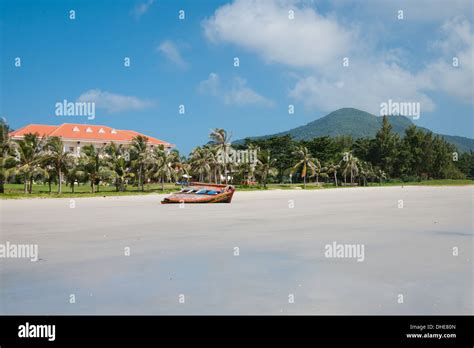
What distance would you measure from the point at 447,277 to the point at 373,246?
11.1ft

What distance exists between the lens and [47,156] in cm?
4372

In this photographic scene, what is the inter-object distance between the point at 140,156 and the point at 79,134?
47.8 m

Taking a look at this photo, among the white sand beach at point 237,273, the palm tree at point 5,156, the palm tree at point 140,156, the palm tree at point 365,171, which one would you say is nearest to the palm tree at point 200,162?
the palm tree at point 140,156

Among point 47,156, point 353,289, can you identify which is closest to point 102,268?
point 353,289

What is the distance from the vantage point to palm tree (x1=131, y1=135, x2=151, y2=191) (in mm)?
52812

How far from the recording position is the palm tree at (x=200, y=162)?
2547 inches

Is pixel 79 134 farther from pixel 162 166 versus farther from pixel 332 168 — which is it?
pixel 332 168

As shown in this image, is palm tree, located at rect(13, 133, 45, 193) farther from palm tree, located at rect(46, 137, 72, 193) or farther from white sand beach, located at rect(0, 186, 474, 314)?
white sand beach, located at rect(0, 186, 474, 314)

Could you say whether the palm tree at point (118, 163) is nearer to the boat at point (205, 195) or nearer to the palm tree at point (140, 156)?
the palm tree at point (140, 156)

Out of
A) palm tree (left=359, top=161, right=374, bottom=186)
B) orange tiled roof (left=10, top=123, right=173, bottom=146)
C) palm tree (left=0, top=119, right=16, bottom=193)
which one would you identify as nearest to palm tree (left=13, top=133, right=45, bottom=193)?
palm tree (left=0, top=119, right=16, bottom=193)

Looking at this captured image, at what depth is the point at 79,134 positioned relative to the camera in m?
95.7
